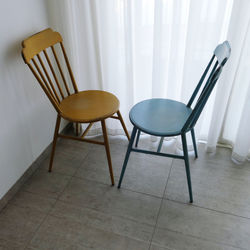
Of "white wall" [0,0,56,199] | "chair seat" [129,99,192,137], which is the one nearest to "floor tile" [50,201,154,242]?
"white wall" [0,0,56,199]

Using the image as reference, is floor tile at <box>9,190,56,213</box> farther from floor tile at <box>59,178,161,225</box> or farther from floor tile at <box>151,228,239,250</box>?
floor tile at <box>151,228,239,250</box>

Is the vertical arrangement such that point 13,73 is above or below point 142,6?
below

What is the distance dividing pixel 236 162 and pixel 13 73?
157cm

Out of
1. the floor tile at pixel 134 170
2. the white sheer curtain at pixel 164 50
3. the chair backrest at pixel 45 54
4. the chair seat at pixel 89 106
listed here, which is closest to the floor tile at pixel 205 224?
the floor tile at pixel 134 170

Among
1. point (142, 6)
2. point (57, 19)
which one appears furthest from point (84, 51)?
point (142, 6)

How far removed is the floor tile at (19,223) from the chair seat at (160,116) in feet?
2.59

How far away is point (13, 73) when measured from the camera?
5.32 feet

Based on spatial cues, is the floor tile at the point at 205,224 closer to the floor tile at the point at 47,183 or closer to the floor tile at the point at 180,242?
the floor tile at the point at 180,242

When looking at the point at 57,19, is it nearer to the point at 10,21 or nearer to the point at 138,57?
the point at 10,21

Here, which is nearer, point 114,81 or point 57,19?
point 57,19

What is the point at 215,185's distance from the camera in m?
1.79

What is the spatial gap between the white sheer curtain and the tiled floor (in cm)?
33

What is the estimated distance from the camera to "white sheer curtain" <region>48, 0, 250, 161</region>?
1643mm

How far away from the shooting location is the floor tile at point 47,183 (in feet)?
5.83
